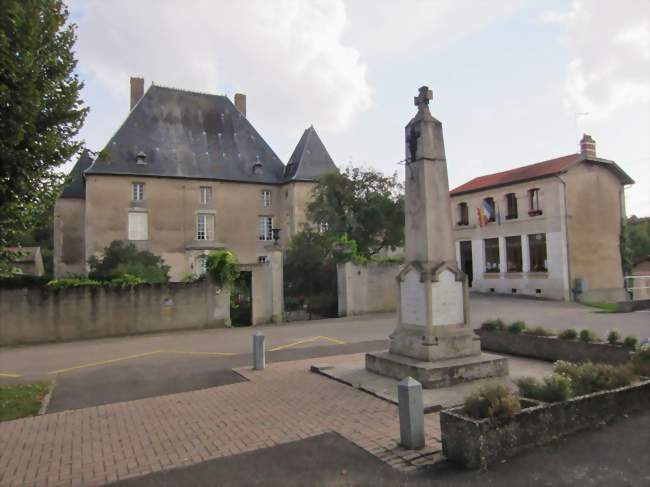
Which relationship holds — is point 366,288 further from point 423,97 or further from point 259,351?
point 423,97

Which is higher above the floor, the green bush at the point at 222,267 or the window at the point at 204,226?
the window at the point at 204,226

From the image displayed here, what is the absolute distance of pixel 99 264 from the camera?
95.3ft

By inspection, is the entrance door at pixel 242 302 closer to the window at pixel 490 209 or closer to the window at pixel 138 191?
the window at pixel 138 191

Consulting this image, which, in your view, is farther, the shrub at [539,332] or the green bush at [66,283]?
the green bush at [66,283]

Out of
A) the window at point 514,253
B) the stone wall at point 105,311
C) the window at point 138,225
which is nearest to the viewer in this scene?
the stone wall at point 105,311

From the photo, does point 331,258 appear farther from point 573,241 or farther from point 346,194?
point 573,241

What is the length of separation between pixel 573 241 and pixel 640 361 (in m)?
23.5

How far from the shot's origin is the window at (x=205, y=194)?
1454 inches

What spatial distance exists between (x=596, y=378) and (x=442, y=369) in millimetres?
2317

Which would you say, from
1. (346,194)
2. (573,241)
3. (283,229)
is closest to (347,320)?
(346,194)

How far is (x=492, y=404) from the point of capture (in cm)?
488

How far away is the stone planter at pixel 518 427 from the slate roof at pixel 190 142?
34349 mm

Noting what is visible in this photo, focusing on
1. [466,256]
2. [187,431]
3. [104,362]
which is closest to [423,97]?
[187,431]

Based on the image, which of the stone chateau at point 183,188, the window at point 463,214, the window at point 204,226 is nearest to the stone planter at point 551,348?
the window at point 463,214
